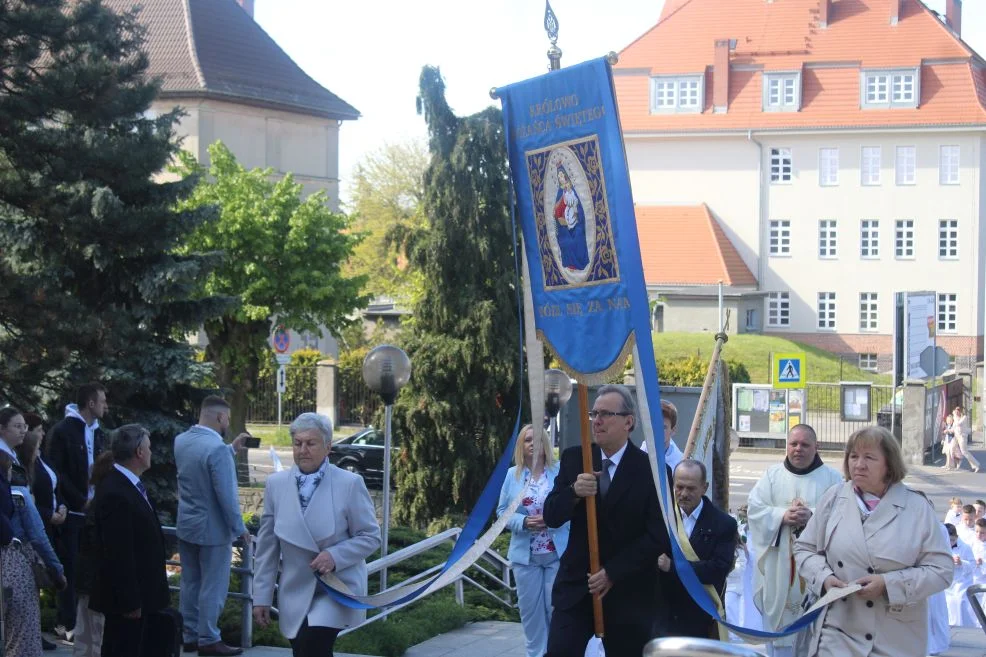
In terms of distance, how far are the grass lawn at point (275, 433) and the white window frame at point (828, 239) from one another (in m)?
30.7

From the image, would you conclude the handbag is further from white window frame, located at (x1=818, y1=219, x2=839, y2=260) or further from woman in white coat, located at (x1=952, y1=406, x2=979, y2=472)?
white window frame, located at (x1=818, y1=219, x2=839, y2=260)

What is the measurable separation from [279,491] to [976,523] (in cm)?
1113

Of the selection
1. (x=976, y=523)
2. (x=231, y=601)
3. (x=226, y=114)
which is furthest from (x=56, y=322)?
(x=226, y=114)

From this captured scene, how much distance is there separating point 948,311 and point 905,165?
7260 mm

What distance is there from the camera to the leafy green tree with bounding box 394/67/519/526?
18.2m

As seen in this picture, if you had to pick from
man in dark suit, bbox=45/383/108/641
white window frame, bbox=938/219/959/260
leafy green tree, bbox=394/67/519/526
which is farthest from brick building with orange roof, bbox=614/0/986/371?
man in dark suit, bbox=45/383/108/641

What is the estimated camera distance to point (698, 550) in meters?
7.38

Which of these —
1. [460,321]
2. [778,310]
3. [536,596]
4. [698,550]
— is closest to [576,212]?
[698,550]

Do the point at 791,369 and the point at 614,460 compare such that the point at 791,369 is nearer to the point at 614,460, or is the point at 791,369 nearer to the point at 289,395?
the point at 289,395

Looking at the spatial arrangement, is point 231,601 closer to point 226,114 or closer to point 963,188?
point 226,114

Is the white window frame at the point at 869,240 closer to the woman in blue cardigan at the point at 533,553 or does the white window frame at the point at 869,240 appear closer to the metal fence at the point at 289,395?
the metal fence at the point at 289,395

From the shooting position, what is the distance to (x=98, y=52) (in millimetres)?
16406

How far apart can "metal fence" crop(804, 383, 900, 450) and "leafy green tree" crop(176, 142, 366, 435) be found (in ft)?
46.9

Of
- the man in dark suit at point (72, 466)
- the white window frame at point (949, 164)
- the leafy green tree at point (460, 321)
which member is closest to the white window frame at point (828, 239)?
the white window frame at point (949, 164)
